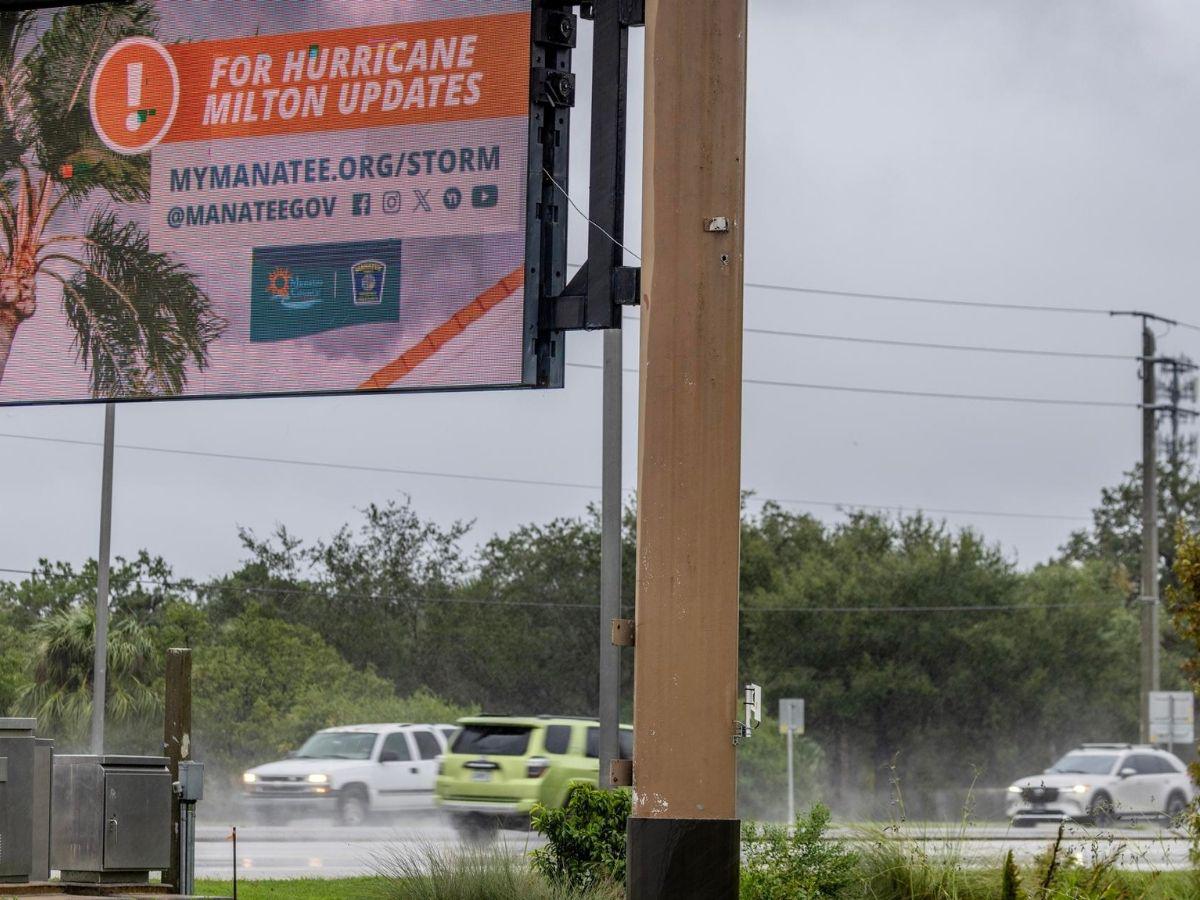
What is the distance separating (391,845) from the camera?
21.6 metres

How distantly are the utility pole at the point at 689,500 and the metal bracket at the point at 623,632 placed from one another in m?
0.25

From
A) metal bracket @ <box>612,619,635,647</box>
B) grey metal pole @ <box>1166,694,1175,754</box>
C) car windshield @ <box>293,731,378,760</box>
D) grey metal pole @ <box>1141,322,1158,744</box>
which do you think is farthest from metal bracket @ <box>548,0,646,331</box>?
grey metal pole @ <box>1141,322,1158,744</box>

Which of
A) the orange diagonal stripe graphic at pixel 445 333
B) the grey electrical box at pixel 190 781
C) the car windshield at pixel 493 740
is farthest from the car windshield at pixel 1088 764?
the orange diagonal stripe graphic at pixel 445 333

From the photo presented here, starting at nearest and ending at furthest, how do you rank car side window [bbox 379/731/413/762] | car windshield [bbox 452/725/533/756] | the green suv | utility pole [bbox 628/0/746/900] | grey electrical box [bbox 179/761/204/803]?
utility pole [bbox 628/0/746/900]
grey electrical box [bbox 179/761/204/803]
the green suv
car windshield [bbox 452/725/533/756]
car side window [bbox 379/731/413/762]

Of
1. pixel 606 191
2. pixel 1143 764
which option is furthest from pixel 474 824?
pixel 606 191

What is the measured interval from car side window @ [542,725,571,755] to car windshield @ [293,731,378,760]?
4.32 meters

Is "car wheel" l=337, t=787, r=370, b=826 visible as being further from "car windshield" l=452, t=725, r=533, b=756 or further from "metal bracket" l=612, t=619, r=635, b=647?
"metal bracket" l=612, t=619, r=635, b=647

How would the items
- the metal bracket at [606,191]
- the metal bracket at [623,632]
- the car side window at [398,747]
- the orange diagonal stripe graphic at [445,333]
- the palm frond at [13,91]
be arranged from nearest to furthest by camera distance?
the metal bracket at [623,632]
the metal bracket at [606,191]
the orange diagonal stripe graphic at [445,333]
the palm frond at [13,91]
the car side window at [398,747]

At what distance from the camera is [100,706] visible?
23016 mm

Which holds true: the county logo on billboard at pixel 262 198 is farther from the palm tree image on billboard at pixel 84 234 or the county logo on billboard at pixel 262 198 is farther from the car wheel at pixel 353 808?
the car wheel at pixel 353 808

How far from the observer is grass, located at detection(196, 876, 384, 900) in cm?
1634

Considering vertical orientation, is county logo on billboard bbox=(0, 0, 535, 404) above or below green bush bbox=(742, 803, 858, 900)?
above

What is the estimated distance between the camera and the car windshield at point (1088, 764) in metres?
33.5

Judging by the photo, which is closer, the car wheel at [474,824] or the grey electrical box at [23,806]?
the grey electrical box at [23,806]
